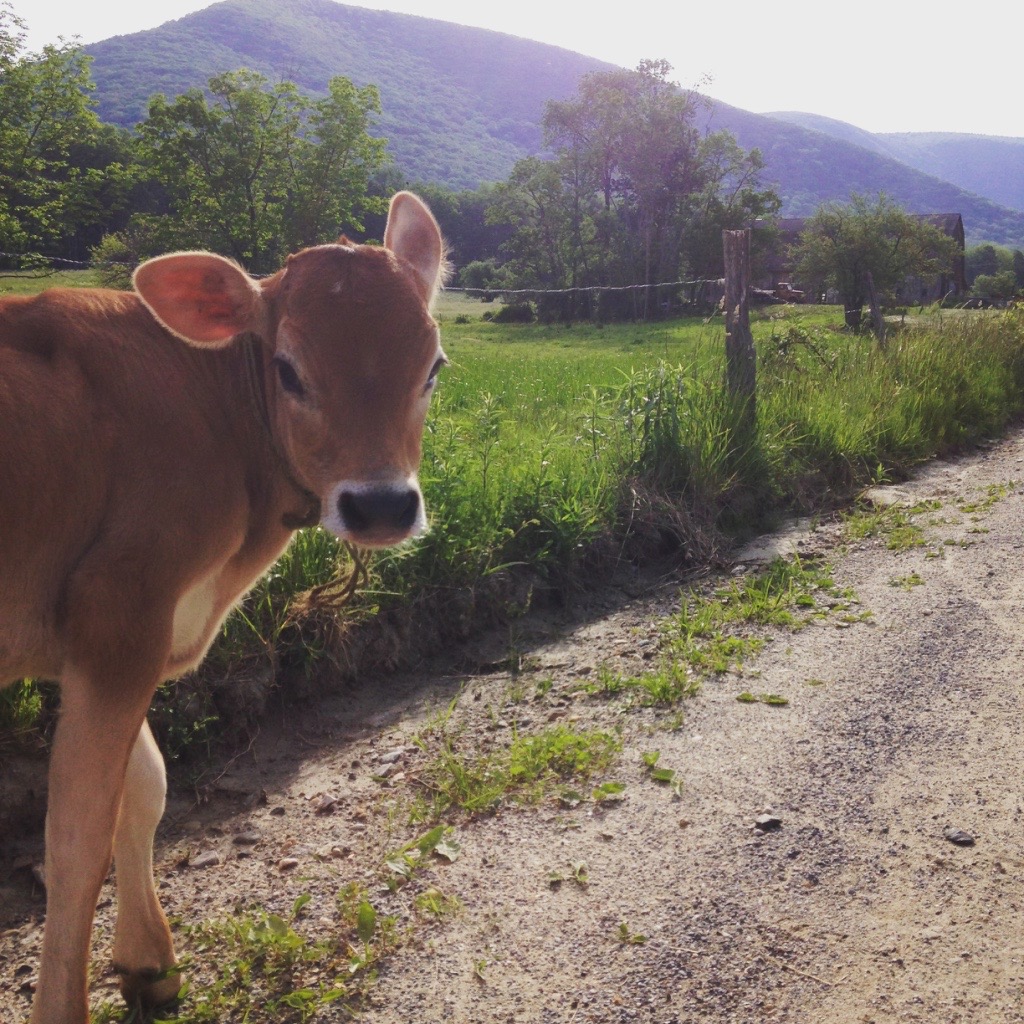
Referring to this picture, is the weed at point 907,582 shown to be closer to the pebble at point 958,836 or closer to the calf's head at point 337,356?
the pebble at point 958,836

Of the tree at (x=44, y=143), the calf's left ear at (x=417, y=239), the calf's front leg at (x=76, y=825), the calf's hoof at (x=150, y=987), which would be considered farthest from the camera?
the tree at (x=44, y=143)

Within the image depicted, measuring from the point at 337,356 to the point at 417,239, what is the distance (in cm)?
111

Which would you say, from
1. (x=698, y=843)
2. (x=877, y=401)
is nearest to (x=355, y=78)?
(x=877, y=401)

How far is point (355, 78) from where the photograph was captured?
153 m

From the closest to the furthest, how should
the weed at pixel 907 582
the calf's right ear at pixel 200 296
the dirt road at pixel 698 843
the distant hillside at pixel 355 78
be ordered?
the dirt road at pixel 698 843 < the calf's right ear at pixel 200 296 < the weed at pixel 907 582 < the distant hillside at pixel 355 78

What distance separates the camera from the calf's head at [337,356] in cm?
275

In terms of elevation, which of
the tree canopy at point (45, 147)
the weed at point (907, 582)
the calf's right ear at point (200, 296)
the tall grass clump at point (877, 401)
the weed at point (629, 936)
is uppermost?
the tree canopy at point (45, 147)

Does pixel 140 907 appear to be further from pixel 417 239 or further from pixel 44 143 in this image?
pixel 44 143

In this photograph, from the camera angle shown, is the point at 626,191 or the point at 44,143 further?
the point at 626,191

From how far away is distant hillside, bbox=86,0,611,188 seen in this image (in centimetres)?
7100

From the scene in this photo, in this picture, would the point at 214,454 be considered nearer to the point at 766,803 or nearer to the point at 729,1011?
the point at 729,1011

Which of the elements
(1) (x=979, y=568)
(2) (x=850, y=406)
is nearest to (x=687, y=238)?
(2) (x=850, y=406)

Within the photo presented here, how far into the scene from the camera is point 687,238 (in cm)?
3120

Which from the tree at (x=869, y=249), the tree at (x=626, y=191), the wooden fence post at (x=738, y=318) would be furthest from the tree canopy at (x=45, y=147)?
the tree at (x=869, y=249)
